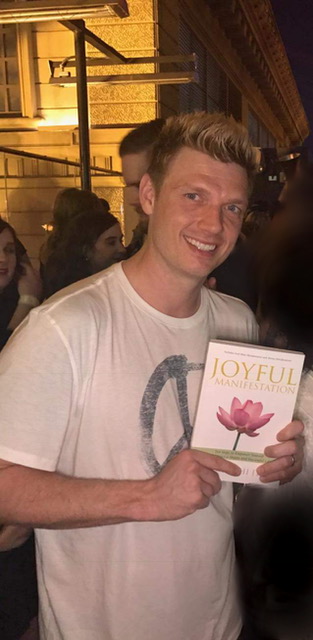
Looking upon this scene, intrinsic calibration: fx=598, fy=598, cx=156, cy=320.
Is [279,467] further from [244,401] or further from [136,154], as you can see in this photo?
[136,154]

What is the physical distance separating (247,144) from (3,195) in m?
2.20

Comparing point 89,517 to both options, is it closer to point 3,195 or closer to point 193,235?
point 193,235

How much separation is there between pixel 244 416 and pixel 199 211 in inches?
8.7

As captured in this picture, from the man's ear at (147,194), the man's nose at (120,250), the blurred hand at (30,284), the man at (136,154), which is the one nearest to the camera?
the man's ear at (147,194)

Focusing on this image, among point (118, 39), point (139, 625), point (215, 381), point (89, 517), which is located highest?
point (118, 39)

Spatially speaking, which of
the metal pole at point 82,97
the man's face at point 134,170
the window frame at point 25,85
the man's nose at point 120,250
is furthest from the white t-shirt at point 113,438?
the window frame at point 25,85

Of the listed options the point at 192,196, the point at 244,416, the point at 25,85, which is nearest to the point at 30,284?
the point at 192,196

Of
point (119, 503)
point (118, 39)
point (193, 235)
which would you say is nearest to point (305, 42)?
point (193, 235)

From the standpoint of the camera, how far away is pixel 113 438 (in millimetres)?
603

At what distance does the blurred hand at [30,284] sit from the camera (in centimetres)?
123

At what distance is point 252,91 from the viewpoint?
1512mm

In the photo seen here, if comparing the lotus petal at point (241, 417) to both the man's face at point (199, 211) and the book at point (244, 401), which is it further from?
the man's face at point (199, 211)

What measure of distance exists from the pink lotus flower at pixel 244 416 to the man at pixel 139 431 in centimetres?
4

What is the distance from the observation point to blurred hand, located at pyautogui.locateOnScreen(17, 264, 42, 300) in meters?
1.23
